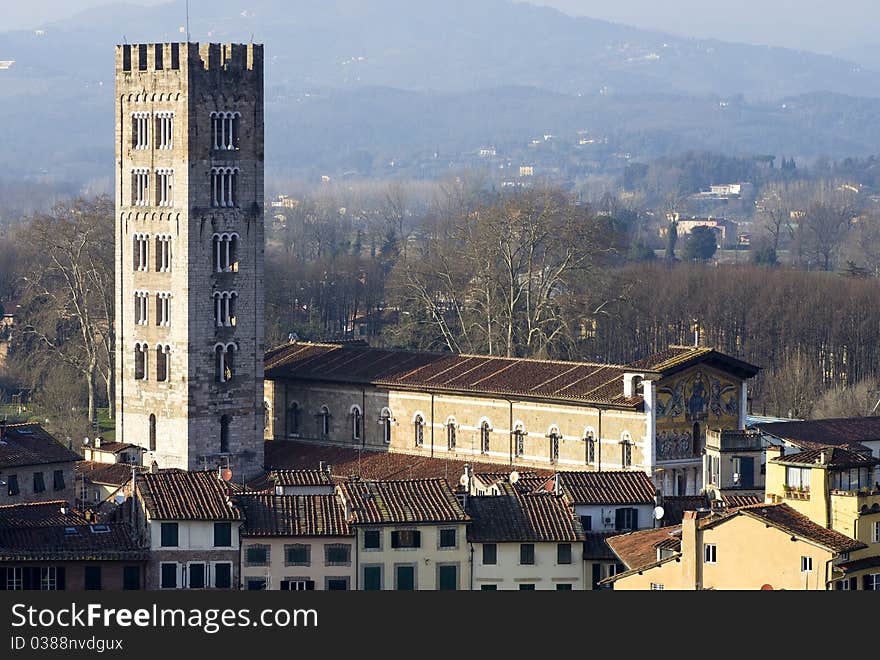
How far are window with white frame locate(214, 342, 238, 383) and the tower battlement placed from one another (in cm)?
766

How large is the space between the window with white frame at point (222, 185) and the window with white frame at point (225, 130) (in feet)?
2.07

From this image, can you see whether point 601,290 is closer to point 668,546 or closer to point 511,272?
point 511,272

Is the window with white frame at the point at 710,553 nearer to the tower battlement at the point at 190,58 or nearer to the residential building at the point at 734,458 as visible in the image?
the residential building at the point at 734,458

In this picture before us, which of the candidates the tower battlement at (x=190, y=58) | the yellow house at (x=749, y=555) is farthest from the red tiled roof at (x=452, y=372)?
the yellow house at (x=749, y=555)

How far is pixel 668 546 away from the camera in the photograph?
55.6 metres

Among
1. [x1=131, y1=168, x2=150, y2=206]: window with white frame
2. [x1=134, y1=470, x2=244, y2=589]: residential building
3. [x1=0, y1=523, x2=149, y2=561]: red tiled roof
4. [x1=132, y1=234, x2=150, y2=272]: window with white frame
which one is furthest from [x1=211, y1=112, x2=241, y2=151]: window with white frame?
[x1=0, y1=523, x2=149, y2=561]: red tiled roof

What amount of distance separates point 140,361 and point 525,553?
87.4ft

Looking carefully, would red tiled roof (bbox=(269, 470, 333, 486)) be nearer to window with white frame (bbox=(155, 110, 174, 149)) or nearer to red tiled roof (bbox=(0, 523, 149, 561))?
red tiled roof (bbox=(0, 523, 149, 561))

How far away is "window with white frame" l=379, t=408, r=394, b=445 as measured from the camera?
8225cm

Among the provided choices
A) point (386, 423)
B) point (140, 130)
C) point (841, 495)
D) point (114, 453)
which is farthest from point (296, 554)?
point (140, 130)

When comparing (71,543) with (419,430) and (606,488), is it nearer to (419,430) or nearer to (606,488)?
(606,488)

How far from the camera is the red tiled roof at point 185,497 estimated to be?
194 ft

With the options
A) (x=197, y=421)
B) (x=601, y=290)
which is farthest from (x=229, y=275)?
(x=601, y=290)

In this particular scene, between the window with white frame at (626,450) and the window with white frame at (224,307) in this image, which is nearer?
the window with white frame at (626,450)
